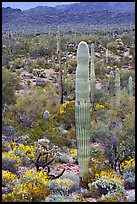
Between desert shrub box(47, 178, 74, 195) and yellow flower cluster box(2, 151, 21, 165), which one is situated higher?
yellow flower cluster box(2, 151, 21, 165)

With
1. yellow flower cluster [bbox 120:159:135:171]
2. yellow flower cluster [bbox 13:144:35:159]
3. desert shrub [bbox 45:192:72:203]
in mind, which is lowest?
desert shrub [bbox 45:192:72:203]

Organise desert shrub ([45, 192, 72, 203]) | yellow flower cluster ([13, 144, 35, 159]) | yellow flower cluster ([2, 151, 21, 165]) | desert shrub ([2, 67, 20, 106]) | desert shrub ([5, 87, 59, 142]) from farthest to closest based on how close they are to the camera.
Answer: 1. desert shrub ([2, 67, 20, 106])
2. desert shrub ([5, 87, 59, 142])
3. yellow flower cluster ([13, 144, 35, 159])
4. yellow flower cluster ([2, 151, 21, 165])
5. desert shrub ([45, 192, 72, 203])

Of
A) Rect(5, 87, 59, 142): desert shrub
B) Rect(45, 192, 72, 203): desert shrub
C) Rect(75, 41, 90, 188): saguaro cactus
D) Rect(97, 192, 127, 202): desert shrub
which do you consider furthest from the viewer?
Rect(5, 87, 59, 142): desert shrub

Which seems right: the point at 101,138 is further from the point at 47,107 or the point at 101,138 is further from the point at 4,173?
the point at 47,107

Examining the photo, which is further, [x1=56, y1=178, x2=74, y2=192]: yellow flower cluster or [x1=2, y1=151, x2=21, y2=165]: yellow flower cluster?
[x1=2, y1=151, x2=21, y2=165]: yellow flower cluster

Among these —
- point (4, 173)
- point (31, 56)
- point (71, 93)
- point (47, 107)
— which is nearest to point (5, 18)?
point (31, 56)

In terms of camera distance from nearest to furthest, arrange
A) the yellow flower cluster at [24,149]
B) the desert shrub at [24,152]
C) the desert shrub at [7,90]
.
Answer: the desert shrub at [24,152] < the yellow flower cluster at [24,149] < the desert shrub at [7,90]

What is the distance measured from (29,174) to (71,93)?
12.5 m

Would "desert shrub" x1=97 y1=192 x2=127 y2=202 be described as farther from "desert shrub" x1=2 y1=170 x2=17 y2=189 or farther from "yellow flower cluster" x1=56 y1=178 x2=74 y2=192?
"desert shrub" x1=2 y1=170 x2=17 y2=189

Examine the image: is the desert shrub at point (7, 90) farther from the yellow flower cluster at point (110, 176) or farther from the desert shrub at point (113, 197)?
the desert shrub at point (113, 197)

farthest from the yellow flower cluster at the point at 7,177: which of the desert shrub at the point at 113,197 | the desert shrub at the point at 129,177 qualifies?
the desert shrub at the point at 129,177

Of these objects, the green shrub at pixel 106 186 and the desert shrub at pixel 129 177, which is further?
the desert shrub at pixel 129 177

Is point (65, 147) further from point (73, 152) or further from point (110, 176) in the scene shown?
point (110, 176)

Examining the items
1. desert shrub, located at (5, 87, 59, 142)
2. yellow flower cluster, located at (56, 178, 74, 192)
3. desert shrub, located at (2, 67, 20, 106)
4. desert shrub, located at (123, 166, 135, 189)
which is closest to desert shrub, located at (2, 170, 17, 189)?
yellow flower cluster, located at (56, 178, 74, 192)
